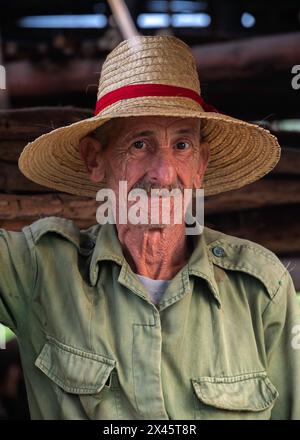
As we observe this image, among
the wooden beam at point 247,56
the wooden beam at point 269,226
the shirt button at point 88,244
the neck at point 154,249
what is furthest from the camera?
the wooden beam at point 269,226

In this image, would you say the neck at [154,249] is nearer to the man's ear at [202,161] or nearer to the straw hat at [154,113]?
Answer: the man's ear at [202,161]

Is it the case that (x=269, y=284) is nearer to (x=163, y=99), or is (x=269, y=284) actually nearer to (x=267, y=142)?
(x=267, y=142)

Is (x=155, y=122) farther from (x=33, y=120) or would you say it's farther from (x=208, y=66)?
(x=208, y=66)

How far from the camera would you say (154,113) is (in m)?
2.09

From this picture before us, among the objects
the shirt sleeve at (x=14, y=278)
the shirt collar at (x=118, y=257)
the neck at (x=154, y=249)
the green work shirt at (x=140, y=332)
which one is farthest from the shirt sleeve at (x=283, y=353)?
the shirt sleeve at (x=14, y=278)

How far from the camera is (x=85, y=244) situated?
7.82ft

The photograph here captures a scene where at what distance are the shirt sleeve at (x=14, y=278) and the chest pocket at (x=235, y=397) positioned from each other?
499 mm

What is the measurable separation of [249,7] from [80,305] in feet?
5.60

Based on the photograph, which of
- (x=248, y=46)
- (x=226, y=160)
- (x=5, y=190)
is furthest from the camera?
(x=248, y=46)

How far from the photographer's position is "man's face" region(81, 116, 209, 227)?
2169 mm

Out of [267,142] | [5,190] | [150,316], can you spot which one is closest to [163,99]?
[267,142]

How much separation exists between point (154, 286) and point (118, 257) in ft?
0.42

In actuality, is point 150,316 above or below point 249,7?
below

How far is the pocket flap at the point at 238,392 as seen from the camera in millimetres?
2174
